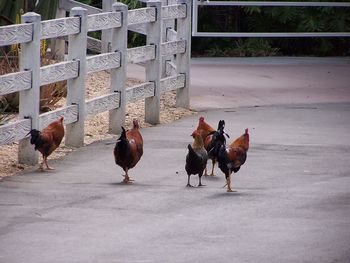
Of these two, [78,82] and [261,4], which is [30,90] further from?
[261,4]

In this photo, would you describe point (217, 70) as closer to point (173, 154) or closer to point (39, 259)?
point (173, 154)

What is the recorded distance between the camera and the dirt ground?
36.5 feet

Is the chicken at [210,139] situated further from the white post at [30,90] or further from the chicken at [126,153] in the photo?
the white post at [30,90]

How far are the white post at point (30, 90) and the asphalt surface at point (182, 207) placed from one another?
0.30m

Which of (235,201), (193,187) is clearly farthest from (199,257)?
(193,187)

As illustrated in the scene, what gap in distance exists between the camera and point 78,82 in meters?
12.0

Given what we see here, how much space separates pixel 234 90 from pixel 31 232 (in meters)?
8.68

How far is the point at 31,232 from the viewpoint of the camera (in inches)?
324

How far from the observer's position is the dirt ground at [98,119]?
11.1 m

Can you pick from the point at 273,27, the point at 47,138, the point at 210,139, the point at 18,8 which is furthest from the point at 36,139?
the point at 273,27

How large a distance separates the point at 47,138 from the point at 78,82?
148 cm

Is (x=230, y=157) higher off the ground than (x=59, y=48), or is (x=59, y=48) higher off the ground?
(x=230, y=157)

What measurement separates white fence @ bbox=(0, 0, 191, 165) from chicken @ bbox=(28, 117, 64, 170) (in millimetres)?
204

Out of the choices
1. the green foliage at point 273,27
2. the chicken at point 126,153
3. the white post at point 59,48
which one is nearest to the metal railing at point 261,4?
the green foliage at point 273,27
